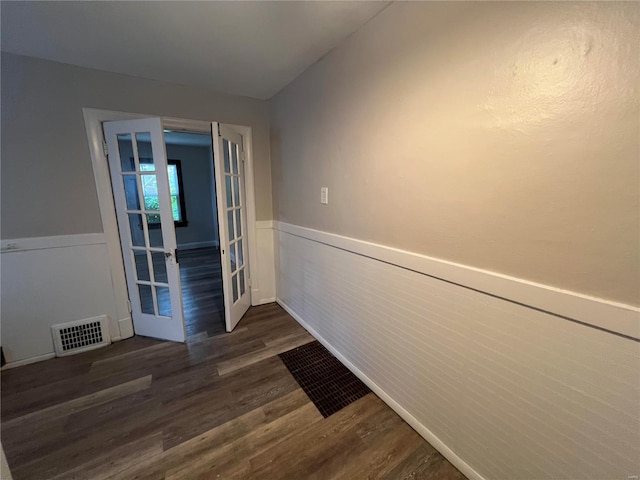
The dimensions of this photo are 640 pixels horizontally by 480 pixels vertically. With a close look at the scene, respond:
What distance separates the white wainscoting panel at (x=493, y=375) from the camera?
31.9 inches

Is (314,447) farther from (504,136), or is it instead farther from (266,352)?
(504,136)

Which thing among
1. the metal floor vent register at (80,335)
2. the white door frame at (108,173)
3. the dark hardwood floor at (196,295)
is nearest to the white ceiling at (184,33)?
the white door frame at (108,173)

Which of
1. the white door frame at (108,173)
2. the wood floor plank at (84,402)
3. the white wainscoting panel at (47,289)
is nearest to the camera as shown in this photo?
the wood floor plank at (84,402)

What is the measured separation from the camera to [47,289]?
2.09m

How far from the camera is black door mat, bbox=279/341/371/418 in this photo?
5.55 feet

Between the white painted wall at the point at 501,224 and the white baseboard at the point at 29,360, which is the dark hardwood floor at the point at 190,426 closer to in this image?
the white baseboard at the point at 29,360

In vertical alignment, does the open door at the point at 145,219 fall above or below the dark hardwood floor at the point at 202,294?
above

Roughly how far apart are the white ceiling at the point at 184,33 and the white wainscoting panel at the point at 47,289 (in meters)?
1.44

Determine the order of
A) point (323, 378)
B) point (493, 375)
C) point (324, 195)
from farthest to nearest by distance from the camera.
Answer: point (324, 195)
point (323, 378)
point (493, 375)

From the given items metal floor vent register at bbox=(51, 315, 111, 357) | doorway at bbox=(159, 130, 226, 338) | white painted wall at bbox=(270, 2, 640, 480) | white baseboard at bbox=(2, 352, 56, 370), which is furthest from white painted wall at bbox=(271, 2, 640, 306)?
doorway at bbox=(159, 130, 226, 338)

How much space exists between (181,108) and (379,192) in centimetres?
217

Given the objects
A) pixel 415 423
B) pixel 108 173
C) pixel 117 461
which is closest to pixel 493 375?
pixel 415 423

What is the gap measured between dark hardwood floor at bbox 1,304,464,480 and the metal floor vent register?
0.32 ft

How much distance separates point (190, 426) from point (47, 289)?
1.78 m
